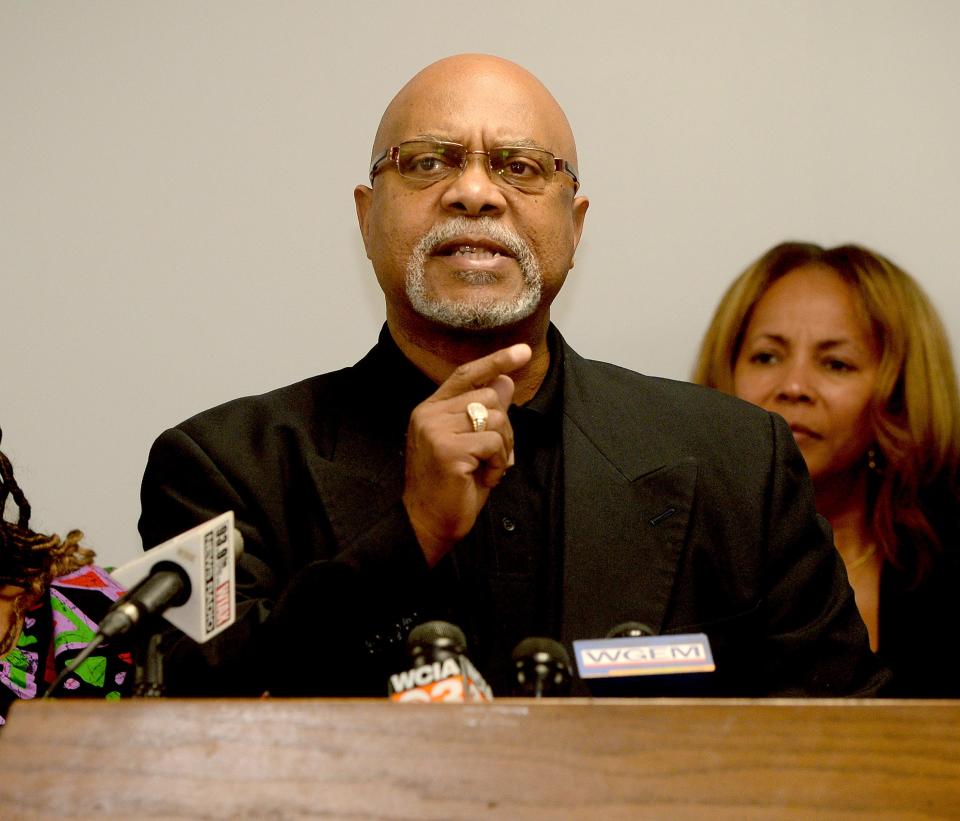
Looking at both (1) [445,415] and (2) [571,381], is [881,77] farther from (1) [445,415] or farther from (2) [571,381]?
(1) [445,415]

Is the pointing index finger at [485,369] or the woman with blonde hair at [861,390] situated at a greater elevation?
the pointing index finger at [485,369]

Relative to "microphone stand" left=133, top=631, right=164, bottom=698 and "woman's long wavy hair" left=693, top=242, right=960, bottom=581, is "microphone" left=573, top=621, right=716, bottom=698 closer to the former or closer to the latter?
"microphone stand" left=133, top=631, right=164, bottom=698

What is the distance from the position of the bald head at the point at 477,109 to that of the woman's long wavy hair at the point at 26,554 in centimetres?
98

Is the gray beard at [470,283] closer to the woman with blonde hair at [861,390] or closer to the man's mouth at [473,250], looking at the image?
the man's mouth at [473,250]

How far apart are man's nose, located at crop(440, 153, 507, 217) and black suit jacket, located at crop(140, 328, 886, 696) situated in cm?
31

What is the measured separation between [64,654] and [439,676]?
135cm

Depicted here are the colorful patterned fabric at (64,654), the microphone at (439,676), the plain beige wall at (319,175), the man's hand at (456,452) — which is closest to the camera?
the microphone at (439,676)

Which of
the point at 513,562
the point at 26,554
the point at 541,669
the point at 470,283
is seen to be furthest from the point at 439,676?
the point at 26,554

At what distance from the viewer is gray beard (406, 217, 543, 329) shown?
197cm

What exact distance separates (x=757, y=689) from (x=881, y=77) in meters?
1.65

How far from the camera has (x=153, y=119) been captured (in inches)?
106

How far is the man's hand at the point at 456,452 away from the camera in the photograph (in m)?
1.55

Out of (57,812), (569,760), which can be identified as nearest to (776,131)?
(569,760)

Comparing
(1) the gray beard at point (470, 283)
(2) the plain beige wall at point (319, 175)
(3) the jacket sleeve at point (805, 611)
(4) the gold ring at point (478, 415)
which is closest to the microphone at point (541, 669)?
(4) the gold ring at point (478, 415)
